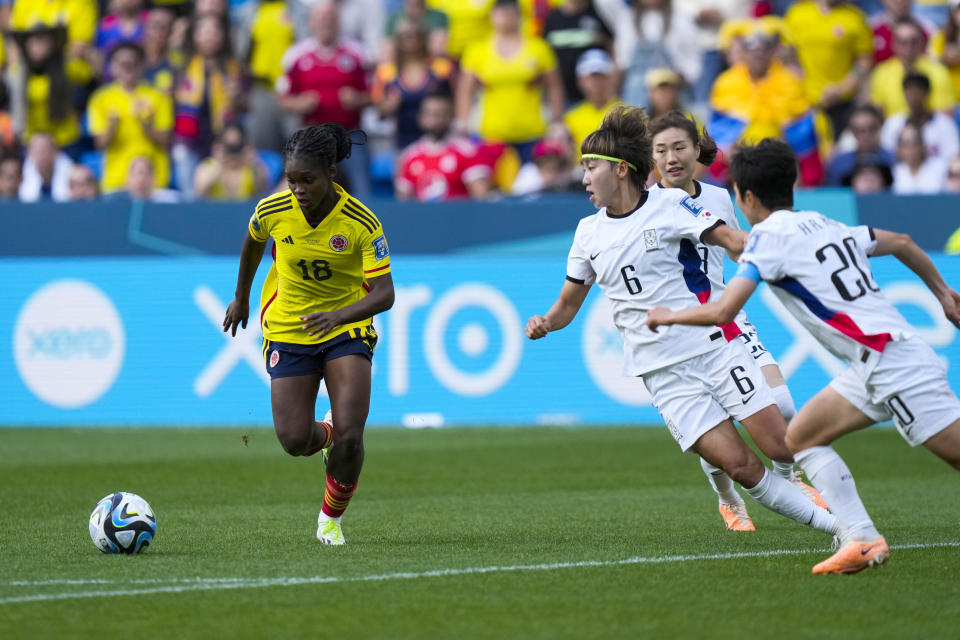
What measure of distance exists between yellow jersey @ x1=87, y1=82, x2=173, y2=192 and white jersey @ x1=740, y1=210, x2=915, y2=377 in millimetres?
11923

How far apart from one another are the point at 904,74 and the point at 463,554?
10918 millimetres

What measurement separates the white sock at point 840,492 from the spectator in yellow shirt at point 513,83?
1055cm

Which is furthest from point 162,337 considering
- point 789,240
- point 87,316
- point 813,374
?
point 789,240

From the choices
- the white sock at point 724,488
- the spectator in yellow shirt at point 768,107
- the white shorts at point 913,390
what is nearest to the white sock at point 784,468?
the white sock at point 724,488

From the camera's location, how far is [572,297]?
7461 mm

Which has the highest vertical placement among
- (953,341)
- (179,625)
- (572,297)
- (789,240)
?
(789,240)

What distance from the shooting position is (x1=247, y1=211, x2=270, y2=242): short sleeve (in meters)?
7.65

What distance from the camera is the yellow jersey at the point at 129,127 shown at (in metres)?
17.0

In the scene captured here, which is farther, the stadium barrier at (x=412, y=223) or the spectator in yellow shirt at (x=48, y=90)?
the spectator in yellow shirt at (x=48, y=90)

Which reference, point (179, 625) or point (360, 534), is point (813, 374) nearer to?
point (360, 534)

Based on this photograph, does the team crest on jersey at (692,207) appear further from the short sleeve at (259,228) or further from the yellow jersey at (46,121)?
the yellow jersey at (46,121)

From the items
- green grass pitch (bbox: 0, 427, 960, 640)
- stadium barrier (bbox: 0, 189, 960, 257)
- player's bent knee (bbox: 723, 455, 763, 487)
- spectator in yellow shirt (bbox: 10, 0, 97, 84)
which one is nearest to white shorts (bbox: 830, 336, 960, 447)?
green grass pitch (bbox: 0, 427, 960, 640)

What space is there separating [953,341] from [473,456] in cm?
468

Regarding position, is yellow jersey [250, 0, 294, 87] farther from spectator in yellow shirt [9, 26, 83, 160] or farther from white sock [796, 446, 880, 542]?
white sock [796, 446, 880, 542]
